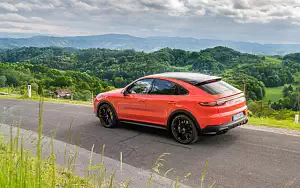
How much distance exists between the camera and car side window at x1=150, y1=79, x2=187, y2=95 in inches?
285

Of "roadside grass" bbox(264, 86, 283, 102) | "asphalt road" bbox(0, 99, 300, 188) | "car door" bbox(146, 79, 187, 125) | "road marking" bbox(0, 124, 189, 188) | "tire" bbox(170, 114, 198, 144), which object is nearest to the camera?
"road marking" bbox(0, 124, 189, 188)

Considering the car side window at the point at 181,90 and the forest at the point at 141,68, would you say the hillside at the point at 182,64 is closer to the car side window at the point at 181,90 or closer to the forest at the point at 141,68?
the forest at the point at 141,68

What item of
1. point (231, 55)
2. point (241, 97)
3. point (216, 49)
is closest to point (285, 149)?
point (241, 97)

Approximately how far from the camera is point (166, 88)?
24.7ft

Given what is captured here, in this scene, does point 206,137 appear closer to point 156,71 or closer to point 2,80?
point 2,80

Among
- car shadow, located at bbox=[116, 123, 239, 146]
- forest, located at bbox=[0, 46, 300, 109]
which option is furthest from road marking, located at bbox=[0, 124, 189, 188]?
forest, located at bbox=[0, 46, 300, 109]

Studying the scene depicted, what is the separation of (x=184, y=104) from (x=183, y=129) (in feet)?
2.00

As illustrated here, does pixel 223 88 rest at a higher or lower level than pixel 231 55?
lower

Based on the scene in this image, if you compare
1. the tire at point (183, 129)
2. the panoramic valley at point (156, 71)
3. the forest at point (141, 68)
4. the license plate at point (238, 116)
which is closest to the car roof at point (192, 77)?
the tire at point (183, 129)

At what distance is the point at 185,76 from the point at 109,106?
2.61 metres

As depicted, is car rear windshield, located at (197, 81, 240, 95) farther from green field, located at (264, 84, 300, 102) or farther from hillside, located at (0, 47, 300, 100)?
green field, located at (264, 84, 300, 102)

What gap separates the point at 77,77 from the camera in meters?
98.5

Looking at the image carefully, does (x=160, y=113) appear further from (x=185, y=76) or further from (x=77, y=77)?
(x=77, y=77)

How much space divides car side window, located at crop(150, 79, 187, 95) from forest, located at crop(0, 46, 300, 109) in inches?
2095
